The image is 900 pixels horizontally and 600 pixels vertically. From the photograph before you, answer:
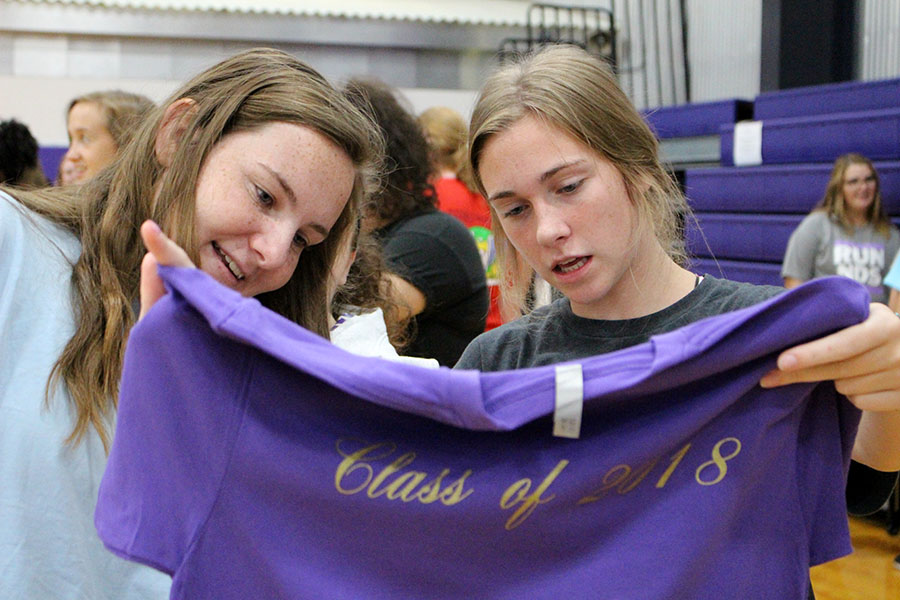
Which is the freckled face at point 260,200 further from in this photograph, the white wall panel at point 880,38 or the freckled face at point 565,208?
the white wall panel at point 880,38

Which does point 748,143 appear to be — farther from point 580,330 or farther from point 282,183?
point 282,183

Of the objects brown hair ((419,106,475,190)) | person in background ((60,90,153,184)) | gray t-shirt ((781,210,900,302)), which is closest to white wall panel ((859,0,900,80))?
gray t-shirt ((781,210,900,302))

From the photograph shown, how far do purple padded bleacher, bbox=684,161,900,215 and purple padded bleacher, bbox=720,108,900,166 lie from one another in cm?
9

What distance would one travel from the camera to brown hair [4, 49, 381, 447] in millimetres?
1055

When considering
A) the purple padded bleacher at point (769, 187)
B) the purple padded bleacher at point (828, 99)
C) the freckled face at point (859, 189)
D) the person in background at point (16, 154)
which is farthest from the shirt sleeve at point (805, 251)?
the person in background at point (16, 154)

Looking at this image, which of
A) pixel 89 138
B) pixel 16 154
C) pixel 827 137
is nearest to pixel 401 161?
pixel 89 138

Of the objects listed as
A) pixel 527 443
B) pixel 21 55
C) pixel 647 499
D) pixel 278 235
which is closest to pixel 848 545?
pixel 647 499

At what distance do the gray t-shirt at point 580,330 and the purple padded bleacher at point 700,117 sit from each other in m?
4.75

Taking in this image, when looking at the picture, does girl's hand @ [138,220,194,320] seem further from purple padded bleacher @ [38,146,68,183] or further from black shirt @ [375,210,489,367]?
purple padded bleacher @ [38,146,68,183]

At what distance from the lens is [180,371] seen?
34.6 inches

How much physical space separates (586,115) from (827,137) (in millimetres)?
4454

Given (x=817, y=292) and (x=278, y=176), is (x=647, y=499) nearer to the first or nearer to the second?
(x=817, y=292)

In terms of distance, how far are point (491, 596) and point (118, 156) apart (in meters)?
0.81

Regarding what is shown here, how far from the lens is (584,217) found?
1.05 meters
